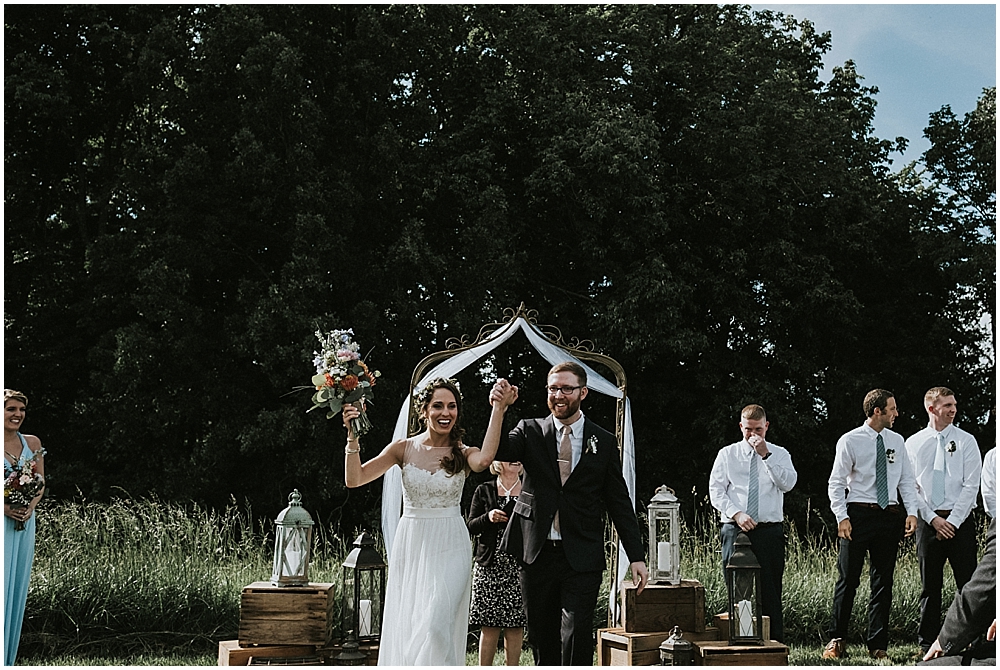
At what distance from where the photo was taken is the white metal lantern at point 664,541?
6.19 metres

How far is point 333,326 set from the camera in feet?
45.0

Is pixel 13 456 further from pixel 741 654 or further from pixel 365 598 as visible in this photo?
pixel 741 654

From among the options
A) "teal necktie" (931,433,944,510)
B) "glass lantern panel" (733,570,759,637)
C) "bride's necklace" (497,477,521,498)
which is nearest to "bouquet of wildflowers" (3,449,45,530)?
"bride's necklace" (497,477,521,498)

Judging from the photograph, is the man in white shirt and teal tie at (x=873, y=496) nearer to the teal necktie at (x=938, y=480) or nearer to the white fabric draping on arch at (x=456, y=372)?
the teal necktie at (x=938, y=480)

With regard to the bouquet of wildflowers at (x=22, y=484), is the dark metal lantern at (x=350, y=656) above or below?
below

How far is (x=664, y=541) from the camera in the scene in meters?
6.32

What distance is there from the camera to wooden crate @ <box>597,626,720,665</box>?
229 inches

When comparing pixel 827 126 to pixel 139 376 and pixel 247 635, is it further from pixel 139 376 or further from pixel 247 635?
pixel 247 635

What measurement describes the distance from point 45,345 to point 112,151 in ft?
10.5

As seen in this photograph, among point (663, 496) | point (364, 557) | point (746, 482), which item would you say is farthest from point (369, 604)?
point (746, 482)

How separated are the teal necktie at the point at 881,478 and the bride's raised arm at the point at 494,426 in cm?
307

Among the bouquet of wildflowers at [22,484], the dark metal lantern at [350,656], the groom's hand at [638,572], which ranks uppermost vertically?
the bouquet of wildflowers at [22,484]

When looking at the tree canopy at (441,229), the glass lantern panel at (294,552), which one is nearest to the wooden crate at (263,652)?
the glass lantern panel at (294,552)

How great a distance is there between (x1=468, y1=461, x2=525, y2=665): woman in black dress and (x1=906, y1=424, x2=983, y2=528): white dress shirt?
294 cm
